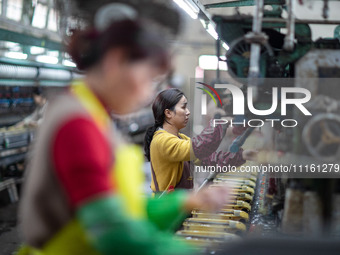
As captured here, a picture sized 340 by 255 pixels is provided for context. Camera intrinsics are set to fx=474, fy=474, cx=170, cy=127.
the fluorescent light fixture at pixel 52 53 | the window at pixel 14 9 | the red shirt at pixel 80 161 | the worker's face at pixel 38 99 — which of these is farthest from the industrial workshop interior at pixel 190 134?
the fluorescent light fixture at pixel 52 53

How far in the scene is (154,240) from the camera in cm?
94

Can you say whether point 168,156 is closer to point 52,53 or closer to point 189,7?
point 189,7

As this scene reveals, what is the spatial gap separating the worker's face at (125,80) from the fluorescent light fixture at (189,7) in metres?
1.58

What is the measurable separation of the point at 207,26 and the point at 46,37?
13.0 ft

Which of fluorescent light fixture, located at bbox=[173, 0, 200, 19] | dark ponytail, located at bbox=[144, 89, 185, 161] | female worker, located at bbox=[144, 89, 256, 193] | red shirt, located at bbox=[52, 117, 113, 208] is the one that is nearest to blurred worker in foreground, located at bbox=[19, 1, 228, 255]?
red shirt, located at bbox=[52, 117, 113, 208]

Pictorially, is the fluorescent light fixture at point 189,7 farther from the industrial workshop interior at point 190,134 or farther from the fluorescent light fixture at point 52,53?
the fluorescent light fixture at point 52,53

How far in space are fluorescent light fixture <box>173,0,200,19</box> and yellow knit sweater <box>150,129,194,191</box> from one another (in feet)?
2.34

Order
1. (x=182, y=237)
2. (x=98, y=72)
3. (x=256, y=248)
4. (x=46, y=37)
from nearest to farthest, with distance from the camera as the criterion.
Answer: (x=98, y=72) < (x=256, y=248) < (x=182, y=237) < (x=46, y=37)

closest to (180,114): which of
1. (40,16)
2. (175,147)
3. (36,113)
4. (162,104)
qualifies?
(162,104)

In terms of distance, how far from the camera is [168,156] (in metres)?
2.63

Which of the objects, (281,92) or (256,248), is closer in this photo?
(256,248)

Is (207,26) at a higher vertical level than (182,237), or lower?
higher

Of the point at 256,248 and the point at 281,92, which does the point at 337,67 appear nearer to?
the point at 281,92

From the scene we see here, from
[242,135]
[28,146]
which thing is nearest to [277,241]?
[242,135]
